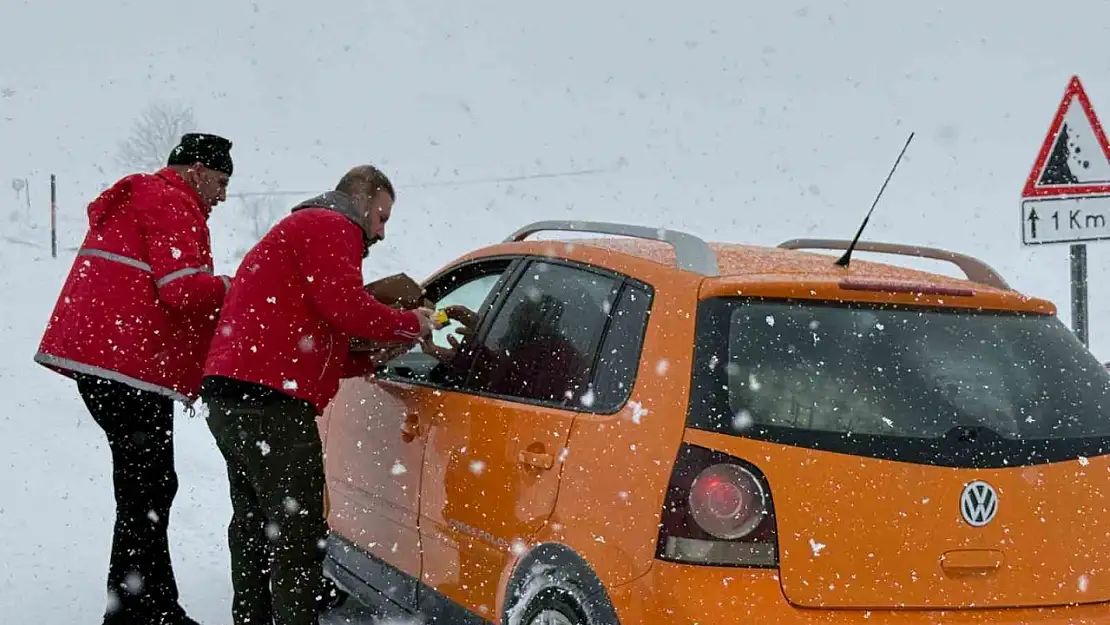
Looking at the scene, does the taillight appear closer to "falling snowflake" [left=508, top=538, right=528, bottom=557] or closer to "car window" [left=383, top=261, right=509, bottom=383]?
"falling snowflake" [left=508, top=538, right=528, bottom=557]

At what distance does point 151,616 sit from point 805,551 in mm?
2945

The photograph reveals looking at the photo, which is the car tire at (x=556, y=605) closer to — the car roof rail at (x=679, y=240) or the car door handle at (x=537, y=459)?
the car door handle at (x=537, y=459)

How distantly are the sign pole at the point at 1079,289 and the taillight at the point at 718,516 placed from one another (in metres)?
4.24

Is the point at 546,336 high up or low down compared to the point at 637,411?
up

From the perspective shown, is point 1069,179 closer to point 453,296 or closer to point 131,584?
point 453,296

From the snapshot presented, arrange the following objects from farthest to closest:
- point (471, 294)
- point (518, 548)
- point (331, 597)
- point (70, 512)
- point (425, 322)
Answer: point (70, 512) → point (331, 597) → point (471, 294) → point (425, 322) → point (518, 548)

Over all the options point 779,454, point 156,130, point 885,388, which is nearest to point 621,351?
point 779,454

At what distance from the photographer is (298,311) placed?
3.89 meters

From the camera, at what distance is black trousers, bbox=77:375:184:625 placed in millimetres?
4371

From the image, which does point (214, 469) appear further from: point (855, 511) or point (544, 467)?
point (855, 511)

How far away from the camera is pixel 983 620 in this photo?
8.80ft

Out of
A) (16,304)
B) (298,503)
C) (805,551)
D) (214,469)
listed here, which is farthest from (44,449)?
(16,304)

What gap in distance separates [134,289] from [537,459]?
6.37 feet

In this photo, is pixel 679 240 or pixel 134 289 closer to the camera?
pixel 679 240
